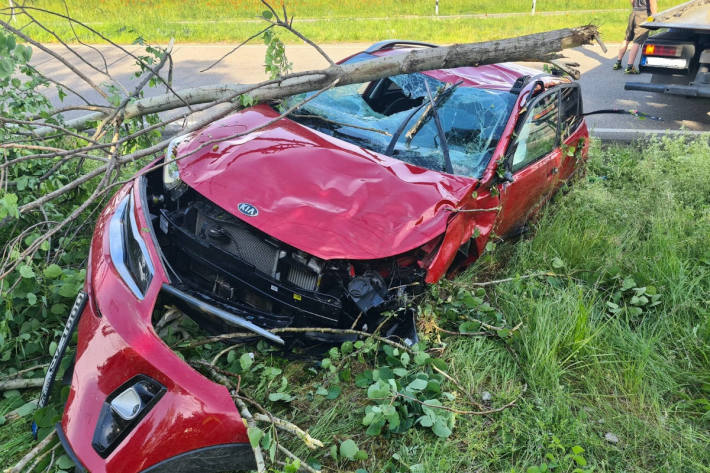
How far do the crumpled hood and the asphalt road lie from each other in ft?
10.5

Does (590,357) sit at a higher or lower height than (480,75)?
lower

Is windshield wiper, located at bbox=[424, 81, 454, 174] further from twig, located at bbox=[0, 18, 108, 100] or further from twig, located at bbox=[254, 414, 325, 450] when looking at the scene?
twig, located at bbox=[0, 18, 108, 100]

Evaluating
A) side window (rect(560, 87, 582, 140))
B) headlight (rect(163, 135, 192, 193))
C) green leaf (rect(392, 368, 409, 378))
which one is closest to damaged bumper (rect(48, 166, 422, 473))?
headlight (rect(163, 135, 192, 193))

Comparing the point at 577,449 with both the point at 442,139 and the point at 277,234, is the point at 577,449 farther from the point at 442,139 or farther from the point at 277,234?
the point at 442,139

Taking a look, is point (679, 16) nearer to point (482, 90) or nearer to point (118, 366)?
point (482, 90)

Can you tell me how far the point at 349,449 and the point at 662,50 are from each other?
6.15 meters

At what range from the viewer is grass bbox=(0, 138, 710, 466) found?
272 cm

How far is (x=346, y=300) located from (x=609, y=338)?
1.63 meters

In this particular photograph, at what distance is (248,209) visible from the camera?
113 inches

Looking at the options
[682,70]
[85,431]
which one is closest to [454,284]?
[85,431]

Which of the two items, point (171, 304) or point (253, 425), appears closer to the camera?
point (253, 425)

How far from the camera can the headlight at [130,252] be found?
8.59 feet

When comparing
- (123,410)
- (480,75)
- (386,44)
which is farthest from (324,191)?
(386,44)

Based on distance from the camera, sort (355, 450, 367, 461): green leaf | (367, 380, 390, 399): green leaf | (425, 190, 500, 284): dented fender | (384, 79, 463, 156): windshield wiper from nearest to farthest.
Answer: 1. (355, 450, 367, 461): green leaf
2. (367, 380, 390, 399): green leaf
3. (425, 190, 500, 284): dented fender
4. (384, 79, 463, 156): windshield wiper
